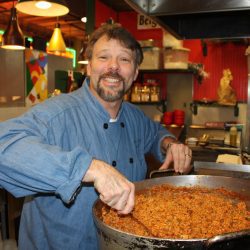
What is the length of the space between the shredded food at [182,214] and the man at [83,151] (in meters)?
0.14

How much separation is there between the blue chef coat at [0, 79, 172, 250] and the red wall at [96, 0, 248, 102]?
3632 millimetres

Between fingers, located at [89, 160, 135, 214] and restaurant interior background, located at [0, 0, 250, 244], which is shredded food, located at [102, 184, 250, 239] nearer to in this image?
fingers, located at [89, 160, 135, 214]

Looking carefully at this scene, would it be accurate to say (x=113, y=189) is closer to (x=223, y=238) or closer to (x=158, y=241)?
(x=158, y=241)

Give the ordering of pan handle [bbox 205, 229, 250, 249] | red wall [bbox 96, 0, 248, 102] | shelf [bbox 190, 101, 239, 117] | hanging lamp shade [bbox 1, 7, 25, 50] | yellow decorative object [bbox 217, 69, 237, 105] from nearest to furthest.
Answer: pan handle [bbox 205, 229, 250, 249] < hanging lamp shade [bbox 1, 7, 25, 50] < yellow decorative object [bbox 217, 69, 237, 105] < shelf [bbox 190, 101, 239, 117] < red wall [bbox 96, 0, 248, 102]

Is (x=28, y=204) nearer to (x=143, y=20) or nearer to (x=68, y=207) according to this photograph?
(x=68, y=207)

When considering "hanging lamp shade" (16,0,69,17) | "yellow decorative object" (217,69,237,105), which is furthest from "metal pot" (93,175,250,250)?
"yellow decorative object" (217,69,237,105)

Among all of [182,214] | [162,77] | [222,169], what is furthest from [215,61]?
[182,214]

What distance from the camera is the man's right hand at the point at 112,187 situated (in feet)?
3.05

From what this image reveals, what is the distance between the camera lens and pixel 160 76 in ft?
18.4

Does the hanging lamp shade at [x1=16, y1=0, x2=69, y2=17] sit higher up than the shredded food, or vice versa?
the hanging lamp shade at [x1=16, y1=0, x2=69, y2=17]

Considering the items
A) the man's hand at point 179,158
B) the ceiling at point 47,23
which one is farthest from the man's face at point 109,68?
the ceiling at point 47,23

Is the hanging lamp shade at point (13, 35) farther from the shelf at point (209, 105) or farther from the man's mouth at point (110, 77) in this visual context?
the shelf at point (209, 105)

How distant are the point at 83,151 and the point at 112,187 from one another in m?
0.14

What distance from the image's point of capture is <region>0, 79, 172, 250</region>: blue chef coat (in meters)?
0.96
